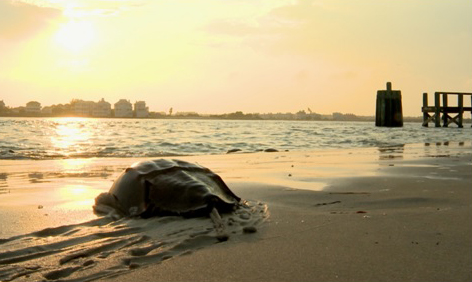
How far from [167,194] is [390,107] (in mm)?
38570

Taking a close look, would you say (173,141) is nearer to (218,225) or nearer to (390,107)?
(218,225)

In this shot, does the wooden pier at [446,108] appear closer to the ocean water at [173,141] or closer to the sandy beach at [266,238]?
the ocean water at [173,141]

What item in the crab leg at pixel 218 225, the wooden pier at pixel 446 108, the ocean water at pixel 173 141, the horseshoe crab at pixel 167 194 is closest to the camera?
the crab leg at pixel 218 225

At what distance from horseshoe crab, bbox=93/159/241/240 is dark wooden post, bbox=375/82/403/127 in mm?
37557

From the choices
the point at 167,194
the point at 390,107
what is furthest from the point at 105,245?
the point at 390,107

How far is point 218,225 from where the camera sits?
3.17m

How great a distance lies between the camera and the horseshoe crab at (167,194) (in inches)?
139

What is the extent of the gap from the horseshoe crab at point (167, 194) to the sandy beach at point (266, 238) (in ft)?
0.42

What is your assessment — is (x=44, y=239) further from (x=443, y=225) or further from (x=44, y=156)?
(x=44, y=156)

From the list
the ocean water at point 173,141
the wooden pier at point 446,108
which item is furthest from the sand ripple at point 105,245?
the wooden pier at point 446,108

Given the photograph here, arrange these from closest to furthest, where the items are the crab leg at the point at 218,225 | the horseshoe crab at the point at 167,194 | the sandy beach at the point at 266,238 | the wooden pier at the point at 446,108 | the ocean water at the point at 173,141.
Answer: the sandy beach at the point at 266,238 → the crab leg at the point at 218,225 → the horseshoe crab at the point at 167,194 → the ocean water at the point at 173,141 → the wooden pier at the point at 446,108

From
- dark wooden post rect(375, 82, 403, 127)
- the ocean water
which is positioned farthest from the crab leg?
dark wooden post rect(375, 82, 403, 127)

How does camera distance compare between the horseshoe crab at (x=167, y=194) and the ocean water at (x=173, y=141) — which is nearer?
the horseshoe crab at (x=167, y=194)

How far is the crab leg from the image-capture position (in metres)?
2.90
